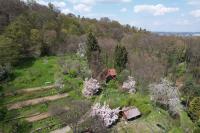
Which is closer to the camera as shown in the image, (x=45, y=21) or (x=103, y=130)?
(x=103, y=130)

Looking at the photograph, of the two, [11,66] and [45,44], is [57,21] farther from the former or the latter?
[11,66]

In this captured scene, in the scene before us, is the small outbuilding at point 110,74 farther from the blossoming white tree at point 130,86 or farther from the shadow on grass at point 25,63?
the shadow on grass at point 25,63

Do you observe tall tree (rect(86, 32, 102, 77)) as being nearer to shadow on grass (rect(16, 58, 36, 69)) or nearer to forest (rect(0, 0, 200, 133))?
forest (rect(0, 0, 200, 133))

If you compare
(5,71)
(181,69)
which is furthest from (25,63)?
(181,69)

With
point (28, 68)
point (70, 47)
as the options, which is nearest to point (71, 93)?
point (28, 68)

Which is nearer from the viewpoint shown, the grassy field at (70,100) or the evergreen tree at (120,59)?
the grassy field at (70,100)

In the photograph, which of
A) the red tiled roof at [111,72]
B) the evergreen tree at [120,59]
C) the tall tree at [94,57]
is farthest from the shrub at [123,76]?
the tall tree at [94,57]

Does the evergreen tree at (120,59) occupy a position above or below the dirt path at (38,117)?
above

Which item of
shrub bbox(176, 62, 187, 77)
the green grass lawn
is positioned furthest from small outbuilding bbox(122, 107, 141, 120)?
shrub bbox(176, 62, 187, 77)
